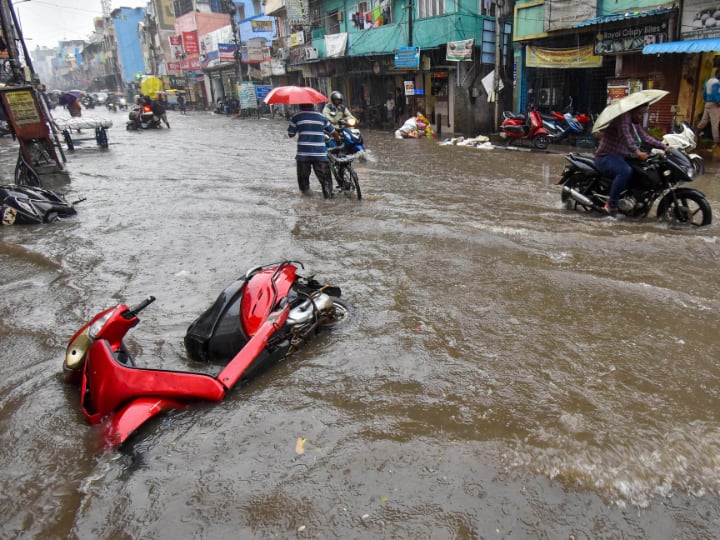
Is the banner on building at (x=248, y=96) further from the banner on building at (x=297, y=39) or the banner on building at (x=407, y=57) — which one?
the banner on building at (x=407, y=57)

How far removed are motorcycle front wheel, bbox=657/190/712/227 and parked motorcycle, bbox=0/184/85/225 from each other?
339 inches

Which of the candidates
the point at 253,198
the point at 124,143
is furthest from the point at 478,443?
the point at 124,143

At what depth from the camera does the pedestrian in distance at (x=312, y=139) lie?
787 cm

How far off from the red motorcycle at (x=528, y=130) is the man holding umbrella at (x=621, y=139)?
804cm

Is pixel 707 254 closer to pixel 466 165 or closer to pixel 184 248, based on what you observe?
pixel 184 248

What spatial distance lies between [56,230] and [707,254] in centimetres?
834

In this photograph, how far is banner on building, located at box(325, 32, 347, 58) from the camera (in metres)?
23.1

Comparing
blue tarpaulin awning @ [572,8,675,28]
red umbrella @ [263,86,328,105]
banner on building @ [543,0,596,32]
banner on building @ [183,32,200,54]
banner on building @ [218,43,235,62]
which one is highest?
banner on building @ [183,32,200,54]

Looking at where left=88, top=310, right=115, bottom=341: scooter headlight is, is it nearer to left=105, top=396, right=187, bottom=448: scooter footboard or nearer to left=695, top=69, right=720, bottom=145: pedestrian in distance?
left=105, top=396, right=187, bottom=448: scooter footboard

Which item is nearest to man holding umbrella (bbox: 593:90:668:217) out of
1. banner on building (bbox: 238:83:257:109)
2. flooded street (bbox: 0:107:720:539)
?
flooded street (bbox: 0:107:720:539)

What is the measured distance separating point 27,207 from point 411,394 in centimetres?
735

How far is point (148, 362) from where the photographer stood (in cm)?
362

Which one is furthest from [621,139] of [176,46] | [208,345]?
[176,46]

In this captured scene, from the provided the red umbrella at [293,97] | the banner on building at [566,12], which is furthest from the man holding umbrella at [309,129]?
the banner on building at [566,12]
